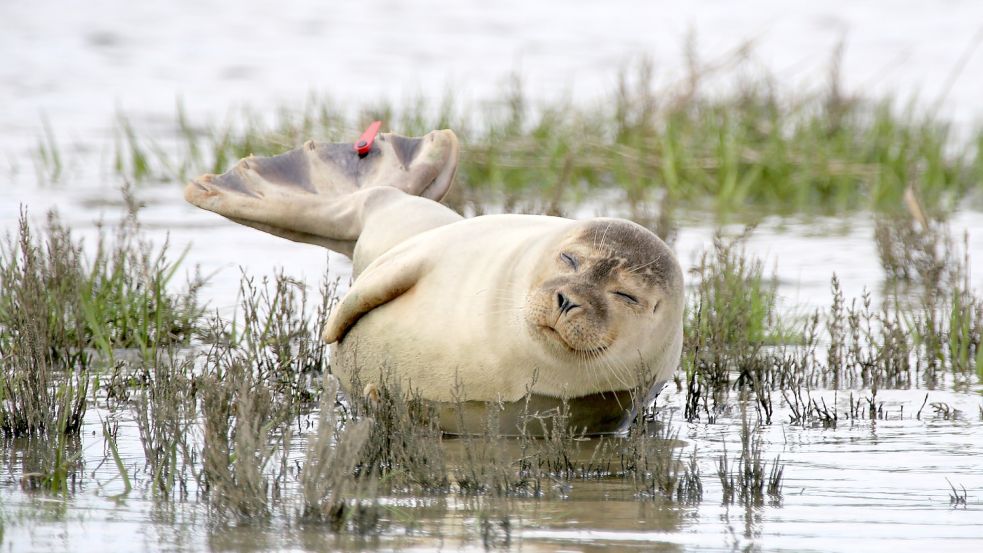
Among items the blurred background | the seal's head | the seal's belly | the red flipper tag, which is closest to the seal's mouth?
the seal's head

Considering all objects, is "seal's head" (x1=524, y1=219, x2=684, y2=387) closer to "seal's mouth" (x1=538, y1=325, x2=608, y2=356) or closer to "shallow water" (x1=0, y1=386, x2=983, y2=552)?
"seal's mouth" (x1=538, y1=325, x2=608, y2=356)

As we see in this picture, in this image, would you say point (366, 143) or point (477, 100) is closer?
point (366, 143)

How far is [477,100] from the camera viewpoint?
14.8 metres

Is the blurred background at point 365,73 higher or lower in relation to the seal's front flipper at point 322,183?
higher

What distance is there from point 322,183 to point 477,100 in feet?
26.4

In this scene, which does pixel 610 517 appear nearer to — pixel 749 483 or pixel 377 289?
Answer: pixel 749 483

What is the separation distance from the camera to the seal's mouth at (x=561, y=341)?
4.69m

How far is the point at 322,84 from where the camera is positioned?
16.0m

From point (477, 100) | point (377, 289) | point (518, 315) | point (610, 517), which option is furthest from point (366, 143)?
point (477, 100)

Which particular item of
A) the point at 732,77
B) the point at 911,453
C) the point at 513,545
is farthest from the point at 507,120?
the point at 513,545

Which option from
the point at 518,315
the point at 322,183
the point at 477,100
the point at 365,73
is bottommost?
the point at 518,315

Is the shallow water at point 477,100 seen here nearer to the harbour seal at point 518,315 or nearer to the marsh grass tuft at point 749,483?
the marsh grass tuft at point 749,483

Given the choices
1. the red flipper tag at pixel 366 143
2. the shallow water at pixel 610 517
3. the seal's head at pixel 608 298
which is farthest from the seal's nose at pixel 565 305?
the red flipper tag at pixel 366 143

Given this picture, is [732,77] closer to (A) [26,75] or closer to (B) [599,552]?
(A) [26,75]
